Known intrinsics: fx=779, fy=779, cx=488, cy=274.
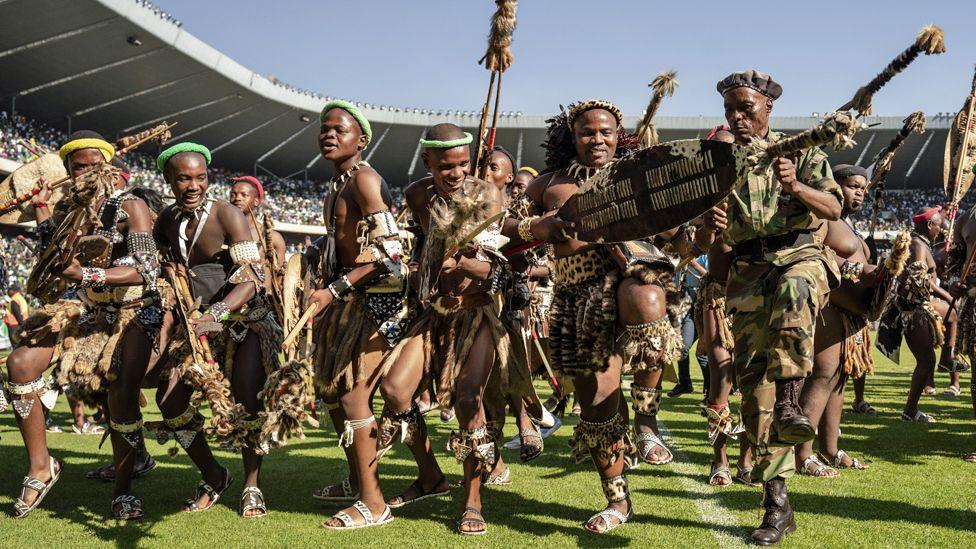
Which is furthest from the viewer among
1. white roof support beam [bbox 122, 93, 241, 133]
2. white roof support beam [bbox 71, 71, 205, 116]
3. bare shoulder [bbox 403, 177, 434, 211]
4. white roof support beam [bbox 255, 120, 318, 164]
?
white roof support beam [bbox 255, 120, 318, 164]

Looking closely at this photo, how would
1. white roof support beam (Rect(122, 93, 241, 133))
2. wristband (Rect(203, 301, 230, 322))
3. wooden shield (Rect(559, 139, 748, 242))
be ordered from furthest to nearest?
white roof support beam (Rect(122, 93, 241, 133)), wristband (Rect(203, 301, 230, 322)), wooden shield (Rect(559, 139, 748, 242))

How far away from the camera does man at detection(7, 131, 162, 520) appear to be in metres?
4.81

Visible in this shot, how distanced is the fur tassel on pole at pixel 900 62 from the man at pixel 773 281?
879 mm

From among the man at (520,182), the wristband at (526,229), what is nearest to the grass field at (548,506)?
the wristband at (526,229)

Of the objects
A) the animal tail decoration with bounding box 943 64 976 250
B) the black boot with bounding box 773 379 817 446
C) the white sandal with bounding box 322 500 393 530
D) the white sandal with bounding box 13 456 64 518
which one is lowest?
the white sandal with bounding box 13 456 64 518

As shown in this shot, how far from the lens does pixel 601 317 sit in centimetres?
421

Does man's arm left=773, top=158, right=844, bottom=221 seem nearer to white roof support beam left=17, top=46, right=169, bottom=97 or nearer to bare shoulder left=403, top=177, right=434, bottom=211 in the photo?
bare shoulder left=403, top=177, right=434, bottom=211

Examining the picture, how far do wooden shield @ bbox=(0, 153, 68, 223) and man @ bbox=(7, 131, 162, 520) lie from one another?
83cm

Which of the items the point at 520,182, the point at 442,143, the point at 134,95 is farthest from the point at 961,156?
the point at 134,95

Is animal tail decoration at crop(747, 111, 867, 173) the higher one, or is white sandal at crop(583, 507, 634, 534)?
animal tail decoration at crop(747, 111, 867, 173)

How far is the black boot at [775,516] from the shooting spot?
379 cm

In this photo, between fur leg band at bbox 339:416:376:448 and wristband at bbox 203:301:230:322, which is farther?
wristband at bbox 203:301:230:322

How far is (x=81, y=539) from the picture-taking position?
13.8 feet

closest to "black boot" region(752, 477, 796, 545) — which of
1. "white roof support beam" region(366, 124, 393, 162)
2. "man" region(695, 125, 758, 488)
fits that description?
"man" region(695, 125, 758, 488)
